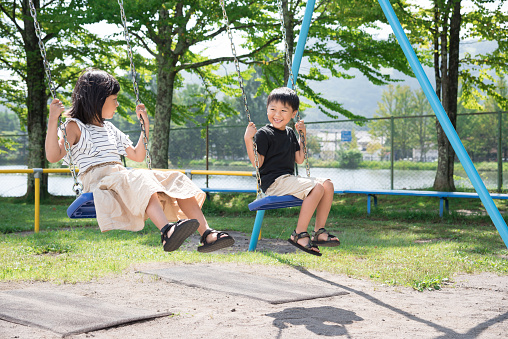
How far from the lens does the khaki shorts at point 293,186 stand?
4277 mm

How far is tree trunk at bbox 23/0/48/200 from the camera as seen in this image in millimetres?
14633

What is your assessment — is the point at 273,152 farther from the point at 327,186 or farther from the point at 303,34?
the point at 303,34

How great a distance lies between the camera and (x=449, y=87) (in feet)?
40.7

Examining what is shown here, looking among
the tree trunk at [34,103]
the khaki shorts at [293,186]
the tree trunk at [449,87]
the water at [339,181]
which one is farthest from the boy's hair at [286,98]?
the tree trunk at [34,103]

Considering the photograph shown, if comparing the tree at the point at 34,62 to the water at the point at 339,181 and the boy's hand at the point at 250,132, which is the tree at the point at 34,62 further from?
the boy's hand at the point at 250,132

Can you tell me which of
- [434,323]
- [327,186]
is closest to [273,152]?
[327,186]

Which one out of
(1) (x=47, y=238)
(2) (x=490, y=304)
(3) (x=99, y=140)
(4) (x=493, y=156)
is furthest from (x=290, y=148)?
(4) (x=493, y=156)

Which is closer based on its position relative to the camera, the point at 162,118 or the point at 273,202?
the point at 273,202

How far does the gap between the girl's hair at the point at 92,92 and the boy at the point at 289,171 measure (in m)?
1.09

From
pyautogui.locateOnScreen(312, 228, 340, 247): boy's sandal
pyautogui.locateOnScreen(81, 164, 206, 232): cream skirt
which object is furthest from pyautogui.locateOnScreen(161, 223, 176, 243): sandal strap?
pyautogui.locateOnScreen(312, 228, 340, 247): boy's sandal

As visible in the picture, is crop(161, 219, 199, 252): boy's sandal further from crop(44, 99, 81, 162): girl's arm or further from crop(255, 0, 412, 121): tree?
crop(255, 0, 412, 121): tree

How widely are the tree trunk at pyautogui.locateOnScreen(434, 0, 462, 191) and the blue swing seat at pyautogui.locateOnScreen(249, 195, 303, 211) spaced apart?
8.71 metres

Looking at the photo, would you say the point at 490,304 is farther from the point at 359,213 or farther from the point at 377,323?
the point at 359,213

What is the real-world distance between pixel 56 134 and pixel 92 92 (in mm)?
384
